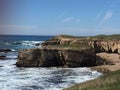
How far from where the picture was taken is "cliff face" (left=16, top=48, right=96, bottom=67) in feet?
167

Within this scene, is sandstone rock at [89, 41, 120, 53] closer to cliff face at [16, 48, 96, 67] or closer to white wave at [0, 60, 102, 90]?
cliff face at [16, 48, 96, 67]

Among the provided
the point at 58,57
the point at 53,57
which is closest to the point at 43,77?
the point at 53,57

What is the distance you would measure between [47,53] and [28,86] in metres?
18.1

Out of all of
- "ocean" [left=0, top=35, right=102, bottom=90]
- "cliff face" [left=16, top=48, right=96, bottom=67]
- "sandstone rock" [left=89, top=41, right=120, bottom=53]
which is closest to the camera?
"ocean" [left=0, top=35, right=102, bottom=90]

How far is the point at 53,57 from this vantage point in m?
51.7

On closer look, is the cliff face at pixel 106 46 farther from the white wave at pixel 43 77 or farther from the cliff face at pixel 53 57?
the white wave at pixel 43 77

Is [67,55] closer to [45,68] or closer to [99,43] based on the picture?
[45,68]

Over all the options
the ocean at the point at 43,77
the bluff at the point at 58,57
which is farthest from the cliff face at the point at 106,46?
the ocean at the point at 43,77

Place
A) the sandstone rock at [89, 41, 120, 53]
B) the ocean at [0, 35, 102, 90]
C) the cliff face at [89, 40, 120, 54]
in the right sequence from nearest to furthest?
the ocean at [0, 35, 102, 90]
the cliff face at [89, 40, 120, 54]
the sandstone rock at [89, 41, 120, 53]

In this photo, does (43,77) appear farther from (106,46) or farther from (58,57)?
(106,46)

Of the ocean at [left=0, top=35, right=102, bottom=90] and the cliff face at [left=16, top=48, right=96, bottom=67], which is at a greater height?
the cliff face at [left=16, top=48, right=96, bottom=67]

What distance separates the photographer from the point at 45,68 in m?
49.4

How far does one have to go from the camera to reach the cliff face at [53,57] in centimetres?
5088

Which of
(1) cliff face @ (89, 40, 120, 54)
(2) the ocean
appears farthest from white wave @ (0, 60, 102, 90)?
(1) cliff face @ (89, 40, 120, 54)
